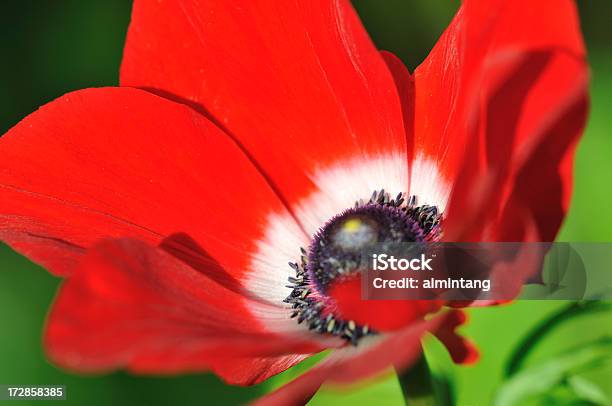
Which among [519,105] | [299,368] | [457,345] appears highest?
[519,105]

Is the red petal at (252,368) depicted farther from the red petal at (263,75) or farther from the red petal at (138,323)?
the red petal at (263,75)

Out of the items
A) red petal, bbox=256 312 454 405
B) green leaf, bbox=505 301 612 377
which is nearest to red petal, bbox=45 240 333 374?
red petal, bbox=256 312 454 405

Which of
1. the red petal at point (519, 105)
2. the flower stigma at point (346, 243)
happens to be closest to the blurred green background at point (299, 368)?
the flower stigma at point (346, 243)

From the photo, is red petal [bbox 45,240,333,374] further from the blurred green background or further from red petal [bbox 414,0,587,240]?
the blurred green background

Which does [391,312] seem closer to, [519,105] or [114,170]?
[519,105]

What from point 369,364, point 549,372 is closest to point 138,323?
point 369,364

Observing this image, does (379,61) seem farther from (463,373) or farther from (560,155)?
(463,373)

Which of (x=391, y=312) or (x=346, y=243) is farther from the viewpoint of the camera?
(x=346, y=243)
